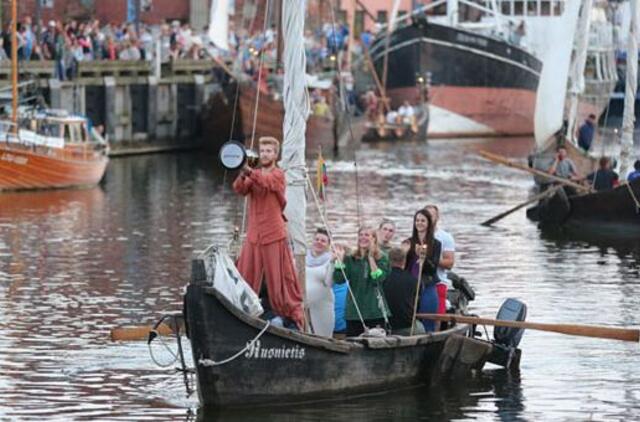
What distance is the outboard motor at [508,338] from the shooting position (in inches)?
974

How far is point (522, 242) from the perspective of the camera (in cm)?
4038

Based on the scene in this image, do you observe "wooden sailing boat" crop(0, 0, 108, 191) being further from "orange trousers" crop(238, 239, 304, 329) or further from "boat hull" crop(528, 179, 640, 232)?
"orange trousers" crop(238, 239, 304, 329)

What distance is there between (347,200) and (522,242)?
31.9 ft

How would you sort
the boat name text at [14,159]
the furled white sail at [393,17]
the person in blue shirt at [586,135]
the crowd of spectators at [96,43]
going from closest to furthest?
the boat name text at [14,159] < the person in blue shirt at [586,135] < the crowd of spectators at [96,43] < the furled white sail at [393,17]

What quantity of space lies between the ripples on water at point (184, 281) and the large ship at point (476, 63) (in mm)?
26059

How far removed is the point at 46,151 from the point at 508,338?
27.2 meters

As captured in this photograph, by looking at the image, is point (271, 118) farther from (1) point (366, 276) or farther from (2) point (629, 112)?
(1) point (366, 276)

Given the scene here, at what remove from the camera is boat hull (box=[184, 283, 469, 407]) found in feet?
→ 69.5

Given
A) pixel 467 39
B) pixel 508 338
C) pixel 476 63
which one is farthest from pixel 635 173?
pixel 476 63

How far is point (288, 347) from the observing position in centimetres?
2166

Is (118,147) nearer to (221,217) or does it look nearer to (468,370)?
(221,217)

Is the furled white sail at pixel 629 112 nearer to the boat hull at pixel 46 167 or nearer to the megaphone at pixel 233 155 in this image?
the boat hull at pixel 46 167

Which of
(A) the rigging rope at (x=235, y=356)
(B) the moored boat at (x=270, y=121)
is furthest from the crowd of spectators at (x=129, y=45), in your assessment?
(A) the rigging rope at (x=235, y=356)

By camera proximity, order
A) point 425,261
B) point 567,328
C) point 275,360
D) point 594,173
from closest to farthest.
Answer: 1. point 275,360
2. point 567,328
3. point 425,261
4. point 594,173
